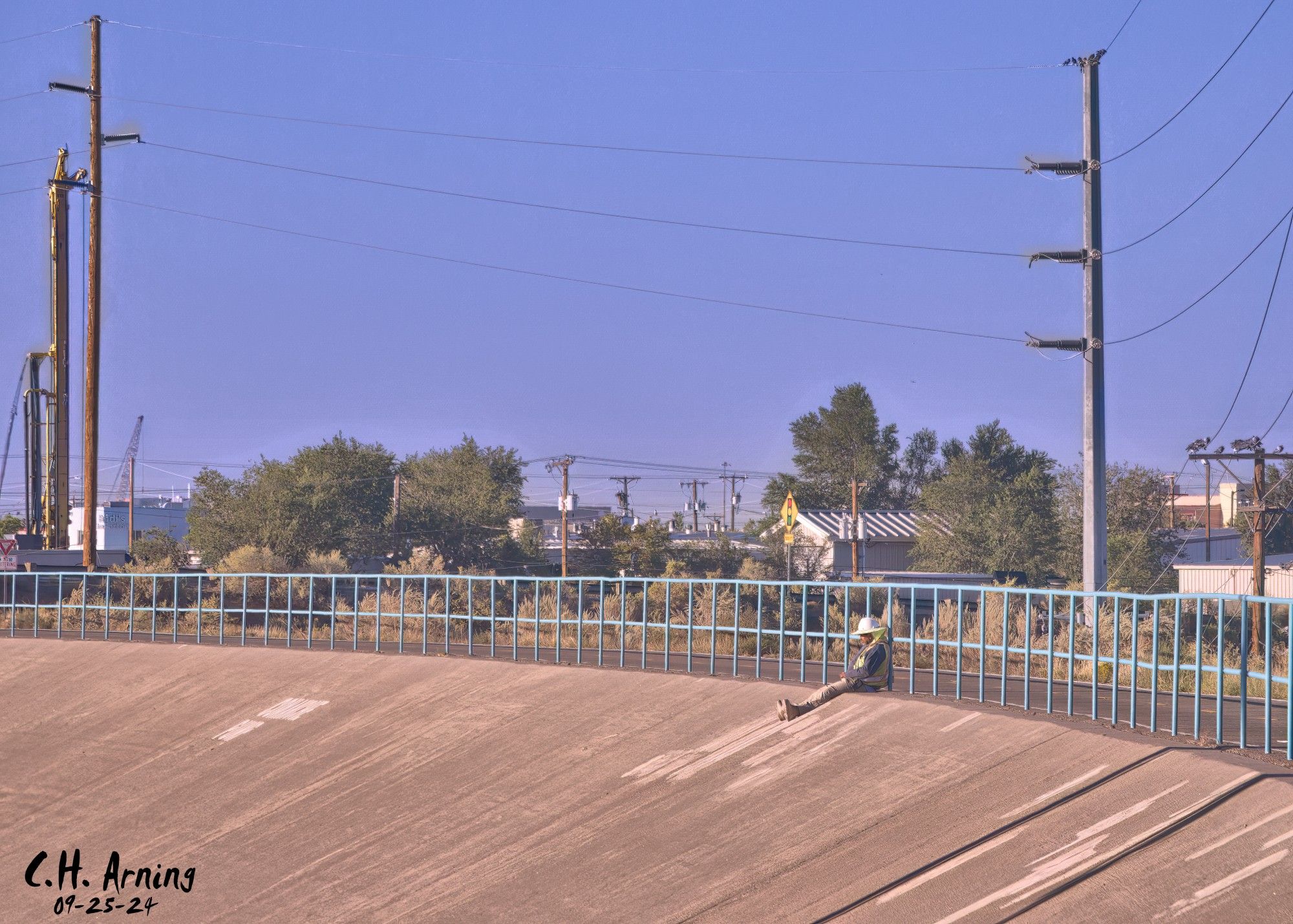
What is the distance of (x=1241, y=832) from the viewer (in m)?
8.03

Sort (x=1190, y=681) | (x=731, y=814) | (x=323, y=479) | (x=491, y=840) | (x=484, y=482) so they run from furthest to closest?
(x=484, y=482), (x=323, y=479), (x=1190, y=681), (x=491, y=840), (x=731, y=814)

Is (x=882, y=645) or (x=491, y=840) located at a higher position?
(x=882, y=645)

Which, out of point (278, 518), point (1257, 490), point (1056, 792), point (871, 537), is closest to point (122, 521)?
point (278, 518)

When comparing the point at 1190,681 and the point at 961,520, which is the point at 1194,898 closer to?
the point at 1190,681

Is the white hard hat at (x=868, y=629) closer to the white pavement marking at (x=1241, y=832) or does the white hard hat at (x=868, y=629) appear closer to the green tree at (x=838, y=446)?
the white pavement marking at (x=1241, y=832)

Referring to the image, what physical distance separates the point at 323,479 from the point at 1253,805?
6460 centimetres

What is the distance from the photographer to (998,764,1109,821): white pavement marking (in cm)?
950

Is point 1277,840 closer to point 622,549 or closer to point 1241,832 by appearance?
point 1241,832

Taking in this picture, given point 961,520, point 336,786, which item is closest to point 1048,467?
point 961,520

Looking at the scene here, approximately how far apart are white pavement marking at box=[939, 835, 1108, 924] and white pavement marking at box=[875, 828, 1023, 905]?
0.55 meters

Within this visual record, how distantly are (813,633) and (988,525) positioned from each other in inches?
1917

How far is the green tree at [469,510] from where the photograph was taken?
234 feet

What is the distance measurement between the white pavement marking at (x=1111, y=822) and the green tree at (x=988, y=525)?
4821 cm

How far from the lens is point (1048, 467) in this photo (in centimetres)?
8069
